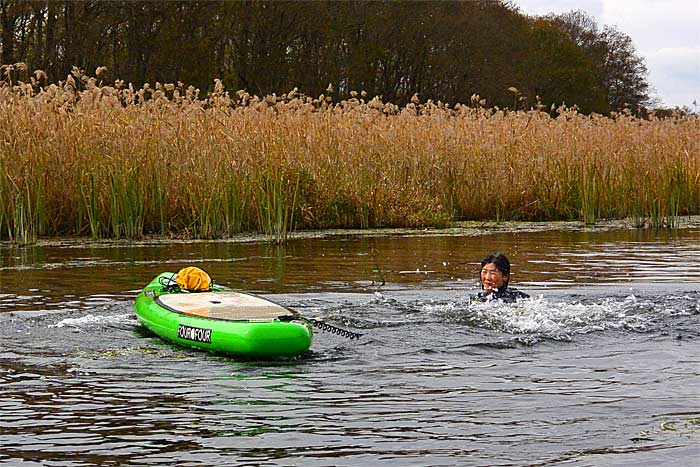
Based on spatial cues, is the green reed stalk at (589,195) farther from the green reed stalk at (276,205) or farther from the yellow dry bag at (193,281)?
the yellow dry bag at (193,281)

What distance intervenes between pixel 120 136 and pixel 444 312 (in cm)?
662

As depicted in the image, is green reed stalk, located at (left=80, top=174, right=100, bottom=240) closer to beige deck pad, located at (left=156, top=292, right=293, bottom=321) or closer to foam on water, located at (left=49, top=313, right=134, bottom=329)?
foam on water, located at (left=49, top=313, right=134, bottom=329)

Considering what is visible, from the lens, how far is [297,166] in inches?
639

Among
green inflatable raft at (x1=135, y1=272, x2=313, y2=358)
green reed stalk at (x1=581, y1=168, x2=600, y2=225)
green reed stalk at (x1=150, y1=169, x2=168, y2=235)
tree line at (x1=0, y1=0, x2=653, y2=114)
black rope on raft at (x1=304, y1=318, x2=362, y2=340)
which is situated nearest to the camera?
green inflatable raft at (x1=135, y1=272, x2=313, y2=358)

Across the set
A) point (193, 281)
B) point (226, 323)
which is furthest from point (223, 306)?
point (193, 281)

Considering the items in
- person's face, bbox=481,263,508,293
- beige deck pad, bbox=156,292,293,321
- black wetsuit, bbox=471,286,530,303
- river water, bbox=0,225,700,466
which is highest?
person's face, bbox=481,263,508,293

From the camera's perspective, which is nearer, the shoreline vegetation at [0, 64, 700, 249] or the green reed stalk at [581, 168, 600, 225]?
the shoreline vegetation at [0, 64, 700, 249]

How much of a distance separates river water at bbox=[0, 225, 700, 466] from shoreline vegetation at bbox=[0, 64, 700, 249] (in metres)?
2.00

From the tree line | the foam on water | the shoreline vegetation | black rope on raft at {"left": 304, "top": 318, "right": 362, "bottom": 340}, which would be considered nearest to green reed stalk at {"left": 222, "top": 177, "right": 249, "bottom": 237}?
the shoreline vegetation

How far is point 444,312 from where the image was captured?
31.4 feet

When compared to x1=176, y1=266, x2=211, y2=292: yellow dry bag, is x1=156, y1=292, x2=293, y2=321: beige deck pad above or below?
below

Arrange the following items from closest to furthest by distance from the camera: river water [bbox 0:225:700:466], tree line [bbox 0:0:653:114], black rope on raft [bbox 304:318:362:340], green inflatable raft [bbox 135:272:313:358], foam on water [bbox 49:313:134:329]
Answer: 1. river water [bbox 0:225:700:466]
2. green inflatable raft [bbox 135:272:313:358]
3. black rope on raft [bbox 304:318:362:340]
4. foam on water [bbox 49:313:134:329]
5. tree line [bbox 0:0:653:114]

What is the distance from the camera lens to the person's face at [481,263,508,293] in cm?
998

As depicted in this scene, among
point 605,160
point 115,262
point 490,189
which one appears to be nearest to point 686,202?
point 605,160
